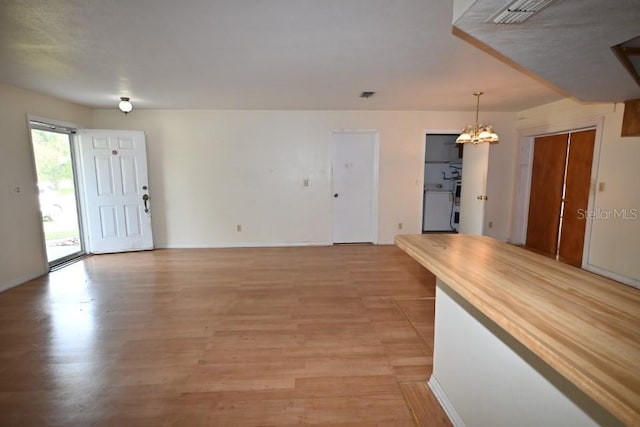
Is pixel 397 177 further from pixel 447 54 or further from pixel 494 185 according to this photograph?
pixel 447 54

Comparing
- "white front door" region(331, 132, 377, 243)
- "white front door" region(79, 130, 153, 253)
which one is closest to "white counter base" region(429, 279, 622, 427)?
"white front door" region(331, 132, 377, 243)

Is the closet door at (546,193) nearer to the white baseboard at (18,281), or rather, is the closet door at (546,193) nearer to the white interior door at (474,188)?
the white interior door at (474,188)

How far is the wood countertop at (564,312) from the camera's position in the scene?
61 cm

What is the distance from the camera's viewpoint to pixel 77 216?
15.6 feet

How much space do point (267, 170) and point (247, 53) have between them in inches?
105

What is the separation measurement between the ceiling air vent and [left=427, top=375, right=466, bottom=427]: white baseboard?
2.09 meters

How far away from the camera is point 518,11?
4.53ft

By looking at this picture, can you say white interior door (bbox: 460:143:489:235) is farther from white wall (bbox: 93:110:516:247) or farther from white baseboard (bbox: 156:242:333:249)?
white baseboard (bbox: 156:242:333:249)

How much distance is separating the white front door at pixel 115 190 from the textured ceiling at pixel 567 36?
5092mm

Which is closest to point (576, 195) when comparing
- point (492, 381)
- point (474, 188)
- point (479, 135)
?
point (474, 188)

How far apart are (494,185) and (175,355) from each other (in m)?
5.64

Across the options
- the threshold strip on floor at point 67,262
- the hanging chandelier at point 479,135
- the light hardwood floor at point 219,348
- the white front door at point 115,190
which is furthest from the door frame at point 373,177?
the threshold strip on floor at point 67,262

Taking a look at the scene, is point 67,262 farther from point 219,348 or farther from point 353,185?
point 353,185

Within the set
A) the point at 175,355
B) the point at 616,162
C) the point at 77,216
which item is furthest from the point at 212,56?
the point at 616,162
